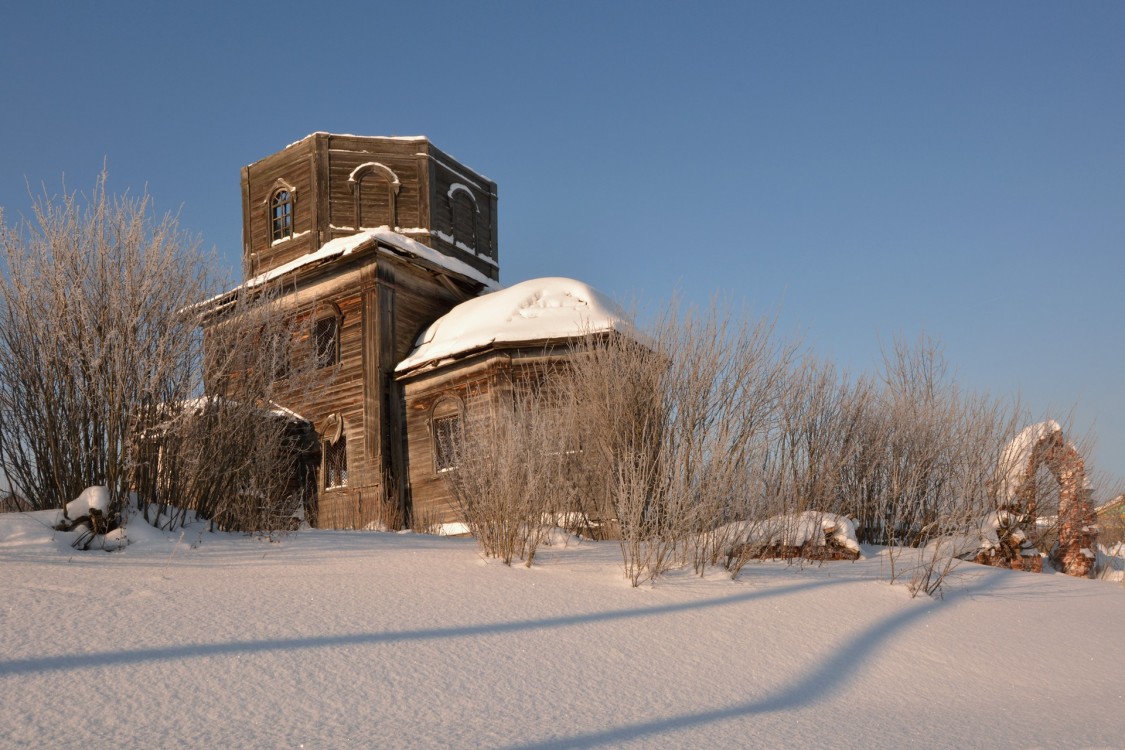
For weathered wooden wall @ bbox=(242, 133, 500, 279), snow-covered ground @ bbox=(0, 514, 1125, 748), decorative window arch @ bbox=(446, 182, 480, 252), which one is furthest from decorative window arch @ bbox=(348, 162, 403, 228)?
snow-covered ground @ bbox=(0, 514, 1125, 748)

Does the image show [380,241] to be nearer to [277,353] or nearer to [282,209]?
[282,209]

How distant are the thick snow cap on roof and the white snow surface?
648 centimetres

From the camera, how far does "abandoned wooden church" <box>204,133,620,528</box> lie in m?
16.9

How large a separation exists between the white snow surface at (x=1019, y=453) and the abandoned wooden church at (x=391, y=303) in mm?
6550

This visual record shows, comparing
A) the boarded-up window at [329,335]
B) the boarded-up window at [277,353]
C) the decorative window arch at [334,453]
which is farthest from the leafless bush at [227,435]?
the boarded-up window at [329,335]

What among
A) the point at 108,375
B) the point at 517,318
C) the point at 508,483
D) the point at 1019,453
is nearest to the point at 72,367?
the point at 108,375

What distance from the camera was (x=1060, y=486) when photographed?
Answer: 50.7 ft

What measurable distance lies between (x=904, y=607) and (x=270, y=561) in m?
5.13

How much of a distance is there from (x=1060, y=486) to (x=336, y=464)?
42.8ft

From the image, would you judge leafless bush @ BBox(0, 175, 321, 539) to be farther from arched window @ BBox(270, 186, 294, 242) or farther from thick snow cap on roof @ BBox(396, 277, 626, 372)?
arched window @ BBox(270, 186, 294, 242)

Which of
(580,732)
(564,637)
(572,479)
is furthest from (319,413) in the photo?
(580,732)

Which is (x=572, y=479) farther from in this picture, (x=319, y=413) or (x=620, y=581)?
(x=319, y=413)

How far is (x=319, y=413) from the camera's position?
62.0 ft

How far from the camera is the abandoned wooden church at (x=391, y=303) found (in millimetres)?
16859
